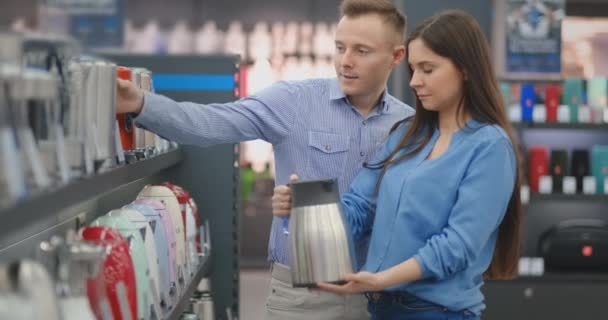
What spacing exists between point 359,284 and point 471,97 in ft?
1.90

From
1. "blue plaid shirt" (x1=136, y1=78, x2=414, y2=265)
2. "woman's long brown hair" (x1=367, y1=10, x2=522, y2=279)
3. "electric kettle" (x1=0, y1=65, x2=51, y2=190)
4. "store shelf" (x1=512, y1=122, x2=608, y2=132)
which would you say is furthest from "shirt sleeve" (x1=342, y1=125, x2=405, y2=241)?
"store shelf" (x1=512, y1=122, x2=608, y2=132)

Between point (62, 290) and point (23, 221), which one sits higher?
point (23, 221)

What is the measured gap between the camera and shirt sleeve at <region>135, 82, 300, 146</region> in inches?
103

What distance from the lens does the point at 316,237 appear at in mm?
2438

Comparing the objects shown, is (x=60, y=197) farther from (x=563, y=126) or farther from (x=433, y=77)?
(x=563, y=126)

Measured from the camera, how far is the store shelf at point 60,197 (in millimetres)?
1401

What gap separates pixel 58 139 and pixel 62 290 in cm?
28

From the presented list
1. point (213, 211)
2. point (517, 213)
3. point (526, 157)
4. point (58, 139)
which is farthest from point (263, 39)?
point (58, 139)

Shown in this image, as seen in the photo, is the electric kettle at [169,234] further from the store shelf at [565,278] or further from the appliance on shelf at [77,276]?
the store shelf at [565,278]

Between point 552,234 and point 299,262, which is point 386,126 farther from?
point 552,234

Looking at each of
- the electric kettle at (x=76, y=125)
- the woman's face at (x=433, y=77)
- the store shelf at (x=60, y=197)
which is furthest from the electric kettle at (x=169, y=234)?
the electric kettle at (x=76, y=125)

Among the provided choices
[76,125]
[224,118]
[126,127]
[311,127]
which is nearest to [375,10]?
[311,127]

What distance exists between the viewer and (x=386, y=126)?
3033 mm

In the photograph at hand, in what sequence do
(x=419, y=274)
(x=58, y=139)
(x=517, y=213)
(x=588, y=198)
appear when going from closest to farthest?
(x=58, y=139) → (x=419, y=274) → (x=517, y=213) → (x=588, y=198)
